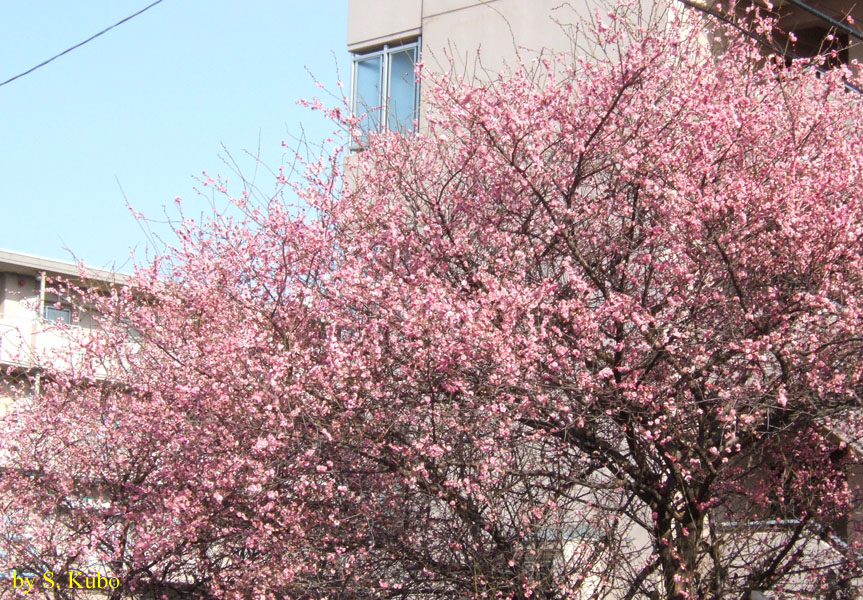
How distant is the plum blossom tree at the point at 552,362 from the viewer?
7.18 metres

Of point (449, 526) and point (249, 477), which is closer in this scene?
point (249, 477)

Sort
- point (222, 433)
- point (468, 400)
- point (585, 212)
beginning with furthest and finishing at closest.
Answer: point (585, 212) < point (222, 433) < point (468, 400)

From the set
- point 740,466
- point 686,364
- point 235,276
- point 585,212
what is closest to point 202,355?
point 235,276

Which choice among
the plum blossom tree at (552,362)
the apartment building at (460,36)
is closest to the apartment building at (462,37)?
the apartment building at (460,36)

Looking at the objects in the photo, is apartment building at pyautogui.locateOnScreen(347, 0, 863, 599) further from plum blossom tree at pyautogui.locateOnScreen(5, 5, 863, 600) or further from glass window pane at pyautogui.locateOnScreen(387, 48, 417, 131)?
plum blossom tree at pyautogui.locateOnScreen(5, 5, 863, 600)

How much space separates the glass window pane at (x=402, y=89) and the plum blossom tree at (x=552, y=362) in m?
5.72

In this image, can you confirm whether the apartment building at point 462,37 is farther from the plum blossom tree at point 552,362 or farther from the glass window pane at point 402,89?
the plum blossom tree at point 552,362

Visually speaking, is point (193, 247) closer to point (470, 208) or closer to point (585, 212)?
point (470, 208)

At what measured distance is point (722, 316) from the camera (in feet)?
25.0

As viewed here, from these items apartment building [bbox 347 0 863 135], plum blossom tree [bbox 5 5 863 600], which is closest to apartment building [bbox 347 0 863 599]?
apartment building [bbox 347 0 863 135]

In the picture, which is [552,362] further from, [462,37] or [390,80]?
[390,80]

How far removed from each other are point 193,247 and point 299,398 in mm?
3014

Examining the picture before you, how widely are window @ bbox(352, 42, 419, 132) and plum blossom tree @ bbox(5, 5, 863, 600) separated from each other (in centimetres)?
590

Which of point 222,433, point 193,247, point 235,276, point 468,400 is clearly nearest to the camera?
point 468,400
